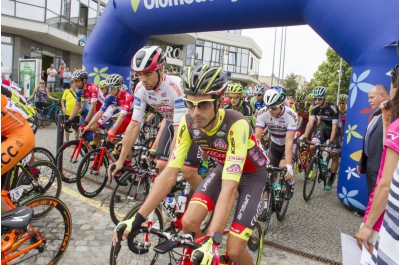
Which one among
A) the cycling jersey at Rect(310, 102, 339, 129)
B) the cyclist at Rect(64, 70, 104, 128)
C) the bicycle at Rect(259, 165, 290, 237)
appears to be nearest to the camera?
the bicycle at Rect(259, 165, 290, 237)

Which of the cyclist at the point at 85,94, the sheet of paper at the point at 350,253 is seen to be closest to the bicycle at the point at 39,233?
the sheet of paper at the point at 350,253

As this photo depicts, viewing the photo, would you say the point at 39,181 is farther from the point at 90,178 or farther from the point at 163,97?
the point at 163,97

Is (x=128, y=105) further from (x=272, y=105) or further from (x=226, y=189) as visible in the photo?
(x=226, y=189)

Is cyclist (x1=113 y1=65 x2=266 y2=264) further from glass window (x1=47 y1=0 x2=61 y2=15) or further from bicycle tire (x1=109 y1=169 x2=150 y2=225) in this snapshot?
glass window (x1=47 y1=0 x2=61 y2=15)

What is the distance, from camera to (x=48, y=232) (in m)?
3.06

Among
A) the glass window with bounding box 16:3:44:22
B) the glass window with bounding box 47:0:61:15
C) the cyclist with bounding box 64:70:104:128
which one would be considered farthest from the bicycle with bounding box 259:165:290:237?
the glass window with bounding box 47:0:61:15

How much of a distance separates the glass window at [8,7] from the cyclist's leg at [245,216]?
2085 centimetres

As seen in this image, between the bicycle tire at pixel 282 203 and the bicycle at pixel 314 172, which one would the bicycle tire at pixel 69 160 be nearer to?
the bicycle tire at pixel 282 203

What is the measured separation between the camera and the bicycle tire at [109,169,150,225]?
4.23 m

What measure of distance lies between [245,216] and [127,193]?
85.2 inches

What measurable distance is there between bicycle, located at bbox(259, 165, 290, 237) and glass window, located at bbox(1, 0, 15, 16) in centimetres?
2010

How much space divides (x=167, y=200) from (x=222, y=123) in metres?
1.36

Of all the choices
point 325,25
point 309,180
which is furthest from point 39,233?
point 325,25

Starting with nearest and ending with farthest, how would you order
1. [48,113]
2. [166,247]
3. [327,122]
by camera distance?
[166,247] → [327,122] → [48,113]
